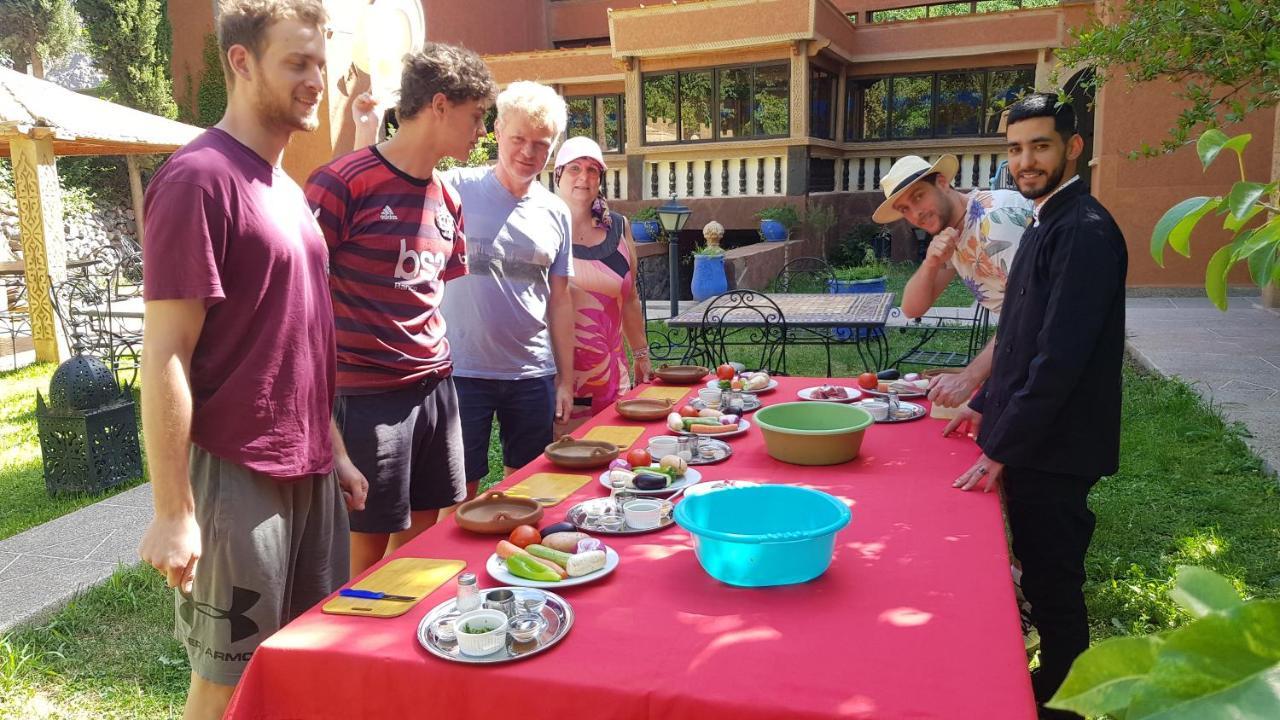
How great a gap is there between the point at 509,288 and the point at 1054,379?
6.11ft

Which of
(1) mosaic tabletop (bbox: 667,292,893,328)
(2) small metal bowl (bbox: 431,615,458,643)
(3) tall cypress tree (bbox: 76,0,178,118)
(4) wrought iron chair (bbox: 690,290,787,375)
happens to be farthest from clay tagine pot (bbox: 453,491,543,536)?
(3) tall cypress tree (bbox: 76,0,178,118)

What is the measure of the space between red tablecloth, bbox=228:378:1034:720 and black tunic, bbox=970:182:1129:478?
567mm

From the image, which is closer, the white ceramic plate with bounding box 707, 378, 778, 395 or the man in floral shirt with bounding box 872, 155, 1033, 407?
the man in floral shirt with bounding box 872, 155, 1033, 407

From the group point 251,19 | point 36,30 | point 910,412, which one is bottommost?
point 910,412

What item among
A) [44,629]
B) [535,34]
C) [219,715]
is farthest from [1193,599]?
[535,34]

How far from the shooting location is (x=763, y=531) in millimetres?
1969

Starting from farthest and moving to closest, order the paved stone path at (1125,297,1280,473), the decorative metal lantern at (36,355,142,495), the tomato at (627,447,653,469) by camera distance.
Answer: the paved stone path at (1125,297,1280,473) < the decorative metal lantern at (36,355,142,495) < the tomato at (627,447,653,469)

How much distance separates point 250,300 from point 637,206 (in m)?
14.6

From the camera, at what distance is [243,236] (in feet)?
5.93

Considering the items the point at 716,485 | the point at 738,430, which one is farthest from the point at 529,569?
the point at 738,430

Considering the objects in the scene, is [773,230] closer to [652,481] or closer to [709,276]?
[709,276]

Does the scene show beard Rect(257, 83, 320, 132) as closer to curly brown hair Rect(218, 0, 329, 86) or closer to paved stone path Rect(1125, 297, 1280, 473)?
curly brown hair Rect(218, 0, 329, 86)

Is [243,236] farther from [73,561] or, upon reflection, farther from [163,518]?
[73,561]

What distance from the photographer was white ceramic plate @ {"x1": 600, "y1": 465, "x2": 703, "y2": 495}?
7.48ft
